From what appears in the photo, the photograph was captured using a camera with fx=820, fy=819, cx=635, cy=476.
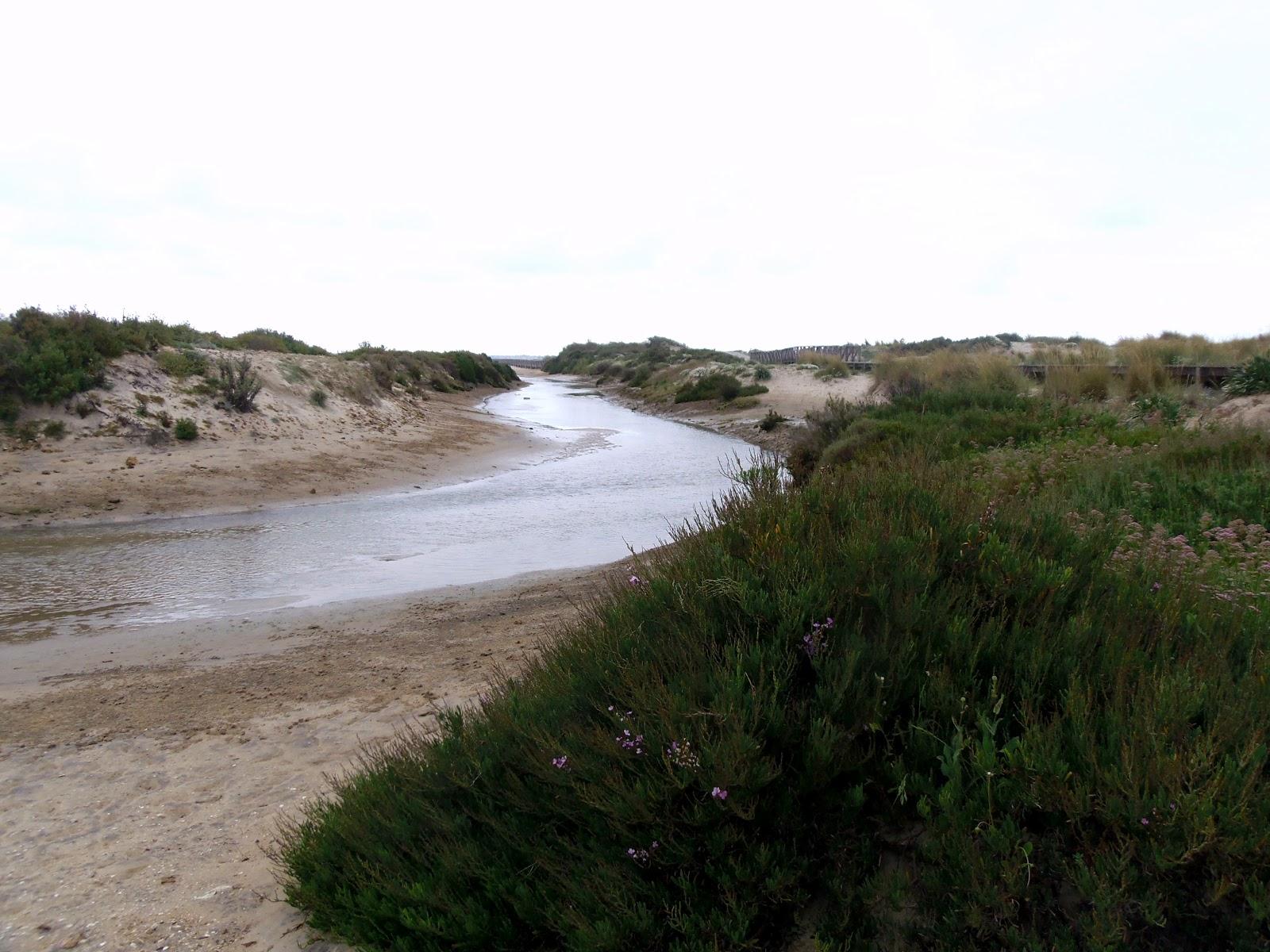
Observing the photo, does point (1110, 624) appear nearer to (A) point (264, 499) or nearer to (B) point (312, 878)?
(B) point (312, 878)

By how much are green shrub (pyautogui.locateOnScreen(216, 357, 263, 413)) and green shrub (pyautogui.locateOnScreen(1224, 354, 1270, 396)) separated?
1947 centimetres

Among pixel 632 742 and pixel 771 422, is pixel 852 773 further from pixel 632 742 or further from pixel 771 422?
pixel 771 422

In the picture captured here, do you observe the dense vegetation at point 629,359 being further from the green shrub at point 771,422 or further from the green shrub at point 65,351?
the green shrub at point 65,351

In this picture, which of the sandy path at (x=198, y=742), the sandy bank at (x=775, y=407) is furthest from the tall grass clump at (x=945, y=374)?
the sandy path at (x=198, y=742)

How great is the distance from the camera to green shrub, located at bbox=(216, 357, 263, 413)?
19094 millimetres

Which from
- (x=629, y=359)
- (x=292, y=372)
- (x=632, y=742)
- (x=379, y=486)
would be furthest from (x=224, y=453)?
(x=629, y=359)

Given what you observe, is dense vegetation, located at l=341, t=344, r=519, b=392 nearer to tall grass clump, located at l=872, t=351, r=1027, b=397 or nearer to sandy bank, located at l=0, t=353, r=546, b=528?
sandy bank, located at l=0, t=353, r=546, b=528

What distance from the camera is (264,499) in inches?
587

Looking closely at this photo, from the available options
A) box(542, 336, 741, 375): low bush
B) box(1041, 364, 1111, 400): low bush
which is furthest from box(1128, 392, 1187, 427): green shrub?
box(542, 336, 741, 375): low bush

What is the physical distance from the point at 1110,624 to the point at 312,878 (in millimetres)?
2958

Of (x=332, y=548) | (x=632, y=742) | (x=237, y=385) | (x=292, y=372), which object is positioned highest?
(x=292, y=372)

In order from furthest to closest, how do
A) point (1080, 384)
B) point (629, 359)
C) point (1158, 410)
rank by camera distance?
point (629, 359), point (1080, 384), point (1158, 410)

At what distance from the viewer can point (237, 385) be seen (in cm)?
1945

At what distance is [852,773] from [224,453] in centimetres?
1673
